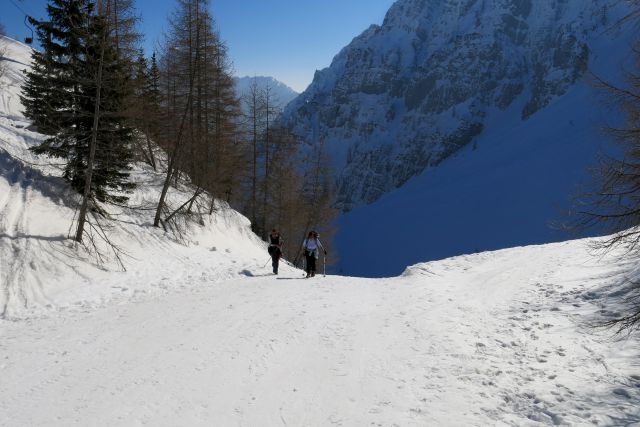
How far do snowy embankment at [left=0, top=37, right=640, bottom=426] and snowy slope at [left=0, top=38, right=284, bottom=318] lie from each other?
6cm

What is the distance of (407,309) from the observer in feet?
38.0

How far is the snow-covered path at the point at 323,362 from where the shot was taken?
634cm

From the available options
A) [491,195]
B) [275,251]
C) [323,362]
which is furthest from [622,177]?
[491,195]

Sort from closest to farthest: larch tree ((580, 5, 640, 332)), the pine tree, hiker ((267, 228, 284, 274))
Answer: larch tree ((580, 5, 640, 332)) < the pine tree < hiker ((267, 228, 284, 274))

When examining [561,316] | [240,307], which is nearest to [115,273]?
[240,307]

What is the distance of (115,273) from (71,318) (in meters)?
3.44

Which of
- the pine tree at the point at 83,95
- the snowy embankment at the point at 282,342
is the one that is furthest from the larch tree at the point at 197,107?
the snowy embankment at the point at 282,342

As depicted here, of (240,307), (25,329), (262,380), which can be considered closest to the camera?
(262,380)

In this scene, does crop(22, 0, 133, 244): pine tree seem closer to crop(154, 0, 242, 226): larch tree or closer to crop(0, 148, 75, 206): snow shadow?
crop(0, 148, 75, 206): snow shadow

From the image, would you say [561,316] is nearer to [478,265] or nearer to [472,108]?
[478,265]

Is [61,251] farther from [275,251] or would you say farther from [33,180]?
[275,251]

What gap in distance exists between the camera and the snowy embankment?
6.45m

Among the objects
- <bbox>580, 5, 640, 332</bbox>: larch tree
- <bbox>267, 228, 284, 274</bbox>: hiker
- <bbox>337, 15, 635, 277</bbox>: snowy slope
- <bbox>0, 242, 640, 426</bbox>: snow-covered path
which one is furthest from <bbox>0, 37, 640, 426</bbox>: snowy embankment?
<bbox>337, 15, 635, 277</bbox>: snowy slope

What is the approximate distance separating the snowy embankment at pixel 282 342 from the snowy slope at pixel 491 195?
90.6 metres
